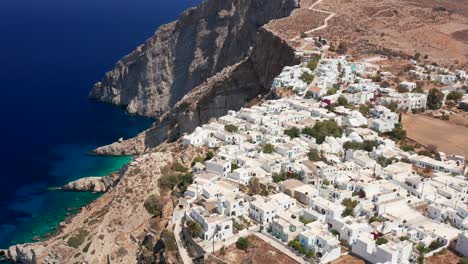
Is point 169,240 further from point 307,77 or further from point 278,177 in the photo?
point 307,77

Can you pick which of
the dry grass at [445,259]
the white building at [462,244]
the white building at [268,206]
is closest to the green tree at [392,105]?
the white building at [268,206]

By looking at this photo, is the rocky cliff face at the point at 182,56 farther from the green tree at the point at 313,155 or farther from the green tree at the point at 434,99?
the green tree at the point at 313,155

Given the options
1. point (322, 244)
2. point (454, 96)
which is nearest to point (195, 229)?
point (322, 244)

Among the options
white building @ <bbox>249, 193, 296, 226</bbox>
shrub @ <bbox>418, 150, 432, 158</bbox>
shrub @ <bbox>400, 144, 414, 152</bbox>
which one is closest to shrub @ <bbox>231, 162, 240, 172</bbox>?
white building @ <bbox>249, 193, 296, 226</bbox>

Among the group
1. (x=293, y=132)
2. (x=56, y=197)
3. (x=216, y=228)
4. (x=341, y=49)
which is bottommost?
(x=56, y=197)

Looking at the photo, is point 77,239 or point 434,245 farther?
point 77,239

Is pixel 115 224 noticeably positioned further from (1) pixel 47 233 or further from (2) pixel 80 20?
(2) pixel 80 20

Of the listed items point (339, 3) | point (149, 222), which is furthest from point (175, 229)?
point (339, 3)
